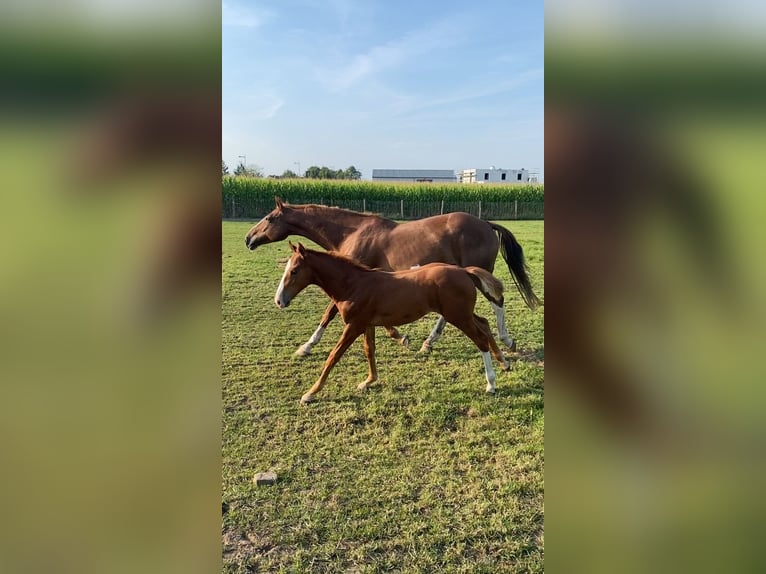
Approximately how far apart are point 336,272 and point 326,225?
5.69 feet

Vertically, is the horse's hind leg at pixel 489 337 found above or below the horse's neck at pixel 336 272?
below

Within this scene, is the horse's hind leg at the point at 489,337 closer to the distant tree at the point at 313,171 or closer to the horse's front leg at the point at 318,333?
the horse's front leg at the point at 318,333

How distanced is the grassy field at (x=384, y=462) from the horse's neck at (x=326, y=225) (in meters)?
1.38

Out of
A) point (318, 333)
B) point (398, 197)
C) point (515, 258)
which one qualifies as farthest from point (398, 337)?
point (398, 197)

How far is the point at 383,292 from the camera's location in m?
4.26

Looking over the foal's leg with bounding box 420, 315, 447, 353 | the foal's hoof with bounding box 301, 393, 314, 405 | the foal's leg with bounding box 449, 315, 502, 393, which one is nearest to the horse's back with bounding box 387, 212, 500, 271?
the foal's leg with bounding box 420, 315, 447, 353

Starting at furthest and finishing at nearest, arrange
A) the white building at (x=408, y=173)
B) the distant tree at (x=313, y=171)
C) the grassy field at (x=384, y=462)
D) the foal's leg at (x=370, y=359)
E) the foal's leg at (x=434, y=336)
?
1. the white building at (x=408, y=173)
2. the distant tree at (x=313, y=171)
3. the foal's leg at (x=434, y=336)
4. the foal's leg at (x=370, y=359)
5. the grassy field at (x=384, y=462)

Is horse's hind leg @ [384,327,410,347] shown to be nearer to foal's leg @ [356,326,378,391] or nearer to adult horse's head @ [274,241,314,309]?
foal's leg @ [356,326,378,391]

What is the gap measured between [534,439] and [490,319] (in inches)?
139

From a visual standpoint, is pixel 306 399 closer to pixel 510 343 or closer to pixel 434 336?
pixel 434 336

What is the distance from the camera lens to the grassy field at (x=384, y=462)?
7.69 ft

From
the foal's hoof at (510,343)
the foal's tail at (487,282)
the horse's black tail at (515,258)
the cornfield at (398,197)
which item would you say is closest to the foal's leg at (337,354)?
the foal's tail at (487,282)
